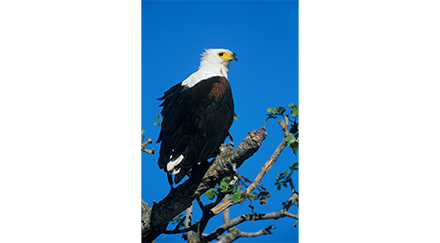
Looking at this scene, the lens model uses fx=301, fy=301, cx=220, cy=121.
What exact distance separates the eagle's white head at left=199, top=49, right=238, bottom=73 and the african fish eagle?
0.16ft

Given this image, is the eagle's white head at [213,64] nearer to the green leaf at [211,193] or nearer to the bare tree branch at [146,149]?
the bare tree branch at [146,149]

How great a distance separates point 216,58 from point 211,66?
2.8 inches

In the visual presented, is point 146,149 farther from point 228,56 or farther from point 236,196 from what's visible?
point 228,56

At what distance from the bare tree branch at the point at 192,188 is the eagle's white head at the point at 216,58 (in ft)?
2.05

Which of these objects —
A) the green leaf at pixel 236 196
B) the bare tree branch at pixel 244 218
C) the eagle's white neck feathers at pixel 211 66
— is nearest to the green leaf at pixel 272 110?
the eagle's white neck feathers at pixel 211 66

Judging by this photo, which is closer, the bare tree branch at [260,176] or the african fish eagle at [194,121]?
the african fish eagle at [194,121]

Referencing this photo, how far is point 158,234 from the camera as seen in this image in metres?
2.22

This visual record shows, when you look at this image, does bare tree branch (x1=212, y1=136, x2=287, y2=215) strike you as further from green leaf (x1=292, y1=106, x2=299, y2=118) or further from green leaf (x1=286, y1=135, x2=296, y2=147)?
green leaf (x1=292, y1=106, x2=299, y2=118)

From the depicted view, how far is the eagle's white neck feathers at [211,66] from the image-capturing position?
226 centimetres

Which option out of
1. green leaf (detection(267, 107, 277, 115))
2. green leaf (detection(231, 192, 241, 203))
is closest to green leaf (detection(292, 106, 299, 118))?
green leaf (detection(267, 107, 277, 115))
